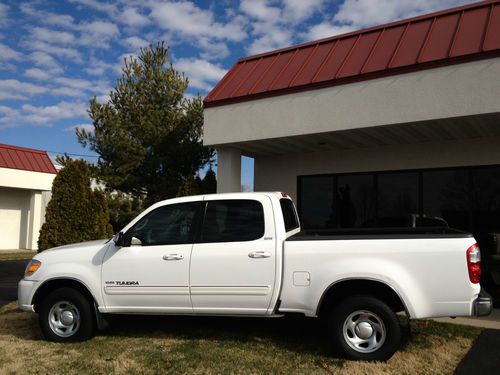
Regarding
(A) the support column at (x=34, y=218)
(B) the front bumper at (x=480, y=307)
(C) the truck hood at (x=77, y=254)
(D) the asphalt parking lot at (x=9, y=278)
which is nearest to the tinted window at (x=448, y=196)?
(B) the front bumper at (x=480, y=307)

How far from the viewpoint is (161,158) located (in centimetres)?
1697

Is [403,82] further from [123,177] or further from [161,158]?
[123,177]

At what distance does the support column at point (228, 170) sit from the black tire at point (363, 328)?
5874mm

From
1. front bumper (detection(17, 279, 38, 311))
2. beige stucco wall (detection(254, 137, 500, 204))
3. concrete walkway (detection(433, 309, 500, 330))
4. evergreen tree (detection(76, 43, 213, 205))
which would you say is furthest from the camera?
evergreen tree (detection(76, 43, 213, 205))

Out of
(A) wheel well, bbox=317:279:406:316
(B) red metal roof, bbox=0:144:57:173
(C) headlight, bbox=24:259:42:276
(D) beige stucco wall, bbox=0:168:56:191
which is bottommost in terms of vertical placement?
(A) wheel well, bbox=317:279:406:316

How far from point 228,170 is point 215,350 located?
5679 mm

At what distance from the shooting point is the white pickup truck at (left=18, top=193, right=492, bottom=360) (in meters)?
Result: 4.69

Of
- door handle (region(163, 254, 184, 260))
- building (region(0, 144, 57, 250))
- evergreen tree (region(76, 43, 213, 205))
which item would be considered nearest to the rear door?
door handle (region(163, 254, 184, 260))

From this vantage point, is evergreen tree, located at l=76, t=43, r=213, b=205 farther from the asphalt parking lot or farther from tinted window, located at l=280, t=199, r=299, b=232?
tinted window, located at l=280, t=199, r=299, b=232

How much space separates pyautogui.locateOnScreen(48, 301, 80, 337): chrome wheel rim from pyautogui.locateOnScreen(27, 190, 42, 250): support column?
20.2 meters

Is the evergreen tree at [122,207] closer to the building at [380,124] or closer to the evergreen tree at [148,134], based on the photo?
the evergreen tree at [148,134]

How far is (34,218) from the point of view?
24.3m

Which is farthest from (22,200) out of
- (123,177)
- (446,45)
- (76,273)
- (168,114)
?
(446,45)

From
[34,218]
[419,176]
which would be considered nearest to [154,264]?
[419,176]
